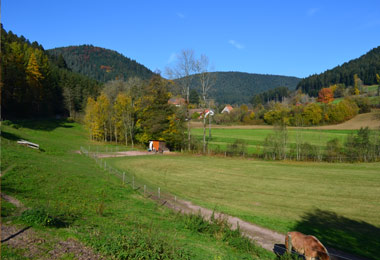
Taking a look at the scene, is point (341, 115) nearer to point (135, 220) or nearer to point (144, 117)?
point (144, 117)

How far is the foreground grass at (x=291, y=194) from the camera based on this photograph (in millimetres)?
14602

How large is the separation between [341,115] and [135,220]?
3467 inches

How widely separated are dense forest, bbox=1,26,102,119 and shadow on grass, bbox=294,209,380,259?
190 ft

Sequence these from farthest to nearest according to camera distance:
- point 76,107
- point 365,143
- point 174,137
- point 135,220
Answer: point 76,107 → point 174,137 → point 365,143 → point 135,220

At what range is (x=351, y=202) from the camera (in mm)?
19844

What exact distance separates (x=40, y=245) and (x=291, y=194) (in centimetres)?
1929

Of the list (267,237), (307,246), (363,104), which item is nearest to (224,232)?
(267,237)

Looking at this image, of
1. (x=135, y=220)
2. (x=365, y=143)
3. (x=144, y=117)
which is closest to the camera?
(x=135, y=220)

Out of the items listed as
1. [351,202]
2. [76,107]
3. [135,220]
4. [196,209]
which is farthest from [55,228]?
[76,107]

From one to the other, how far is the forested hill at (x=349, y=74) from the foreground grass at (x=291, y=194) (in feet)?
493

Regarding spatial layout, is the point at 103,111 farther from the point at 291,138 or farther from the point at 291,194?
the point at 291,194

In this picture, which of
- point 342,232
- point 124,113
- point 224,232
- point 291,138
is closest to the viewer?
point 224,232

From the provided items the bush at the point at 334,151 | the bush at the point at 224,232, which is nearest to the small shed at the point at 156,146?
the bush at the point at 334,151

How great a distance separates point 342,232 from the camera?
14.2 metres
